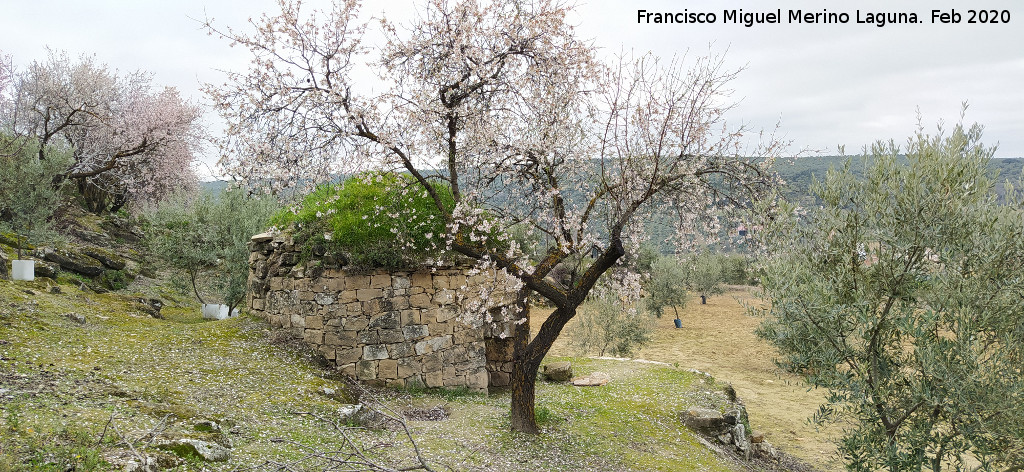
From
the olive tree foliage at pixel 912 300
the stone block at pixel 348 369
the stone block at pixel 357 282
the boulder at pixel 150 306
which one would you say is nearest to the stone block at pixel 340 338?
the stone block at pixel 348 369

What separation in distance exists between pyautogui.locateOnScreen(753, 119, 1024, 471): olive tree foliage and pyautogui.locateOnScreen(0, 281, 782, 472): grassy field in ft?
9.60

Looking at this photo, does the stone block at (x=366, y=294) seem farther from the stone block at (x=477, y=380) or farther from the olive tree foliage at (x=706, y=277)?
the olive tree foliage at (x=706, y=277)

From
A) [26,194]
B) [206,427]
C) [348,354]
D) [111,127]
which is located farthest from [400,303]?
[111,127]

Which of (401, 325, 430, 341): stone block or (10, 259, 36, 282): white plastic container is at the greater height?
(10, 259, 36, 282): white plastic container

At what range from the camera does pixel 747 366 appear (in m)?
19.5

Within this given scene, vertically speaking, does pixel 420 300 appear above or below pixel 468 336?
above

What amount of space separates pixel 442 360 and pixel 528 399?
98.0 inches

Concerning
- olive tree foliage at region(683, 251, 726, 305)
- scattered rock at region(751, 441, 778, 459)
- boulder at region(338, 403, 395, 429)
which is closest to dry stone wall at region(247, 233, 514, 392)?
boulder at region(338, 403, 395, 429)

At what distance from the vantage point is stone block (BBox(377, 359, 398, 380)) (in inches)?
400

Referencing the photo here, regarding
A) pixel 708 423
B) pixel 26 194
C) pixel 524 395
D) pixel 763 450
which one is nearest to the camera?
pixel 524 395

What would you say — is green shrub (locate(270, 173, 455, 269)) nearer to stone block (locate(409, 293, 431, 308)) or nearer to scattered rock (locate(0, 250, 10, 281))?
stone block (locate(409, 293, 431, 308))

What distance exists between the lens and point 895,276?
5.71 meters

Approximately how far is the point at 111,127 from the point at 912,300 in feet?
86.2

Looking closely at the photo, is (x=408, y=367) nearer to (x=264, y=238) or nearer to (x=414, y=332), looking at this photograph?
(x=414, y=332)
